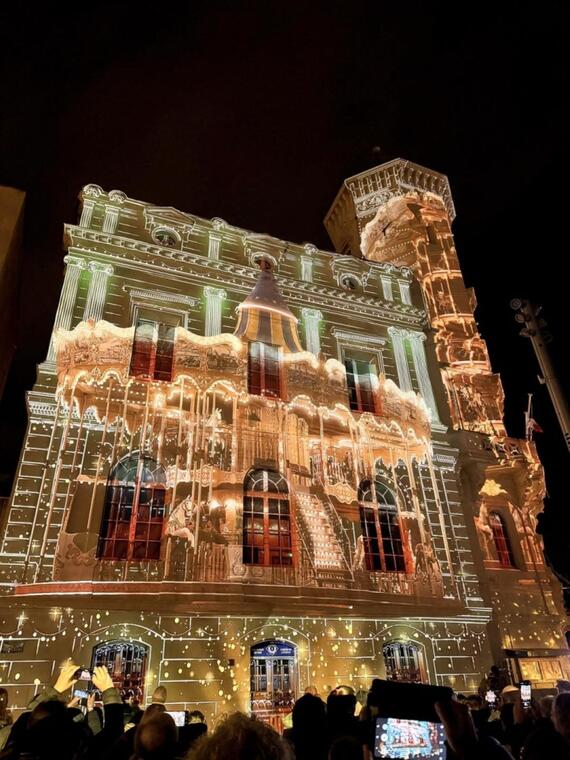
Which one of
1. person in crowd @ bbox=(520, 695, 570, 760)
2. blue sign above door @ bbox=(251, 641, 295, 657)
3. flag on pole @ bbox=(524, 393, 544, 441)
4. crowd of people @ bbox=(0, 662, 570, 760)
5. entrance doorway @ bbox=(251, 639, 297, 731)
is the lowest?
person in crowd @ bbox=(520, 695, 570, 760)

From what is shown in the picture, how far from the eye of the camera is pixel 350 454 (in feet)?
56.0

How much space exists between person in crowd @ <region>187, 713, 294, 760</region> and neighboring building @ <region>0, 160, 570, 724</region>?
11.0 m

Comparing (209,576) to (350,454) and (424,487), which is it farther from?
Answer: (424,487)

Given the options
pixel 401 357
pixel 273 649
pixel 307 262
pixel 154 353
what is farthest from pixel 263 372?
pixel 273 649

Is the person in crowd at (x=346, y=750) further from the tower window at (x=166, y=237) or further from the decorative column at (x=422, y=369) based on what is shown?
the tower window at (x=166, y=237)

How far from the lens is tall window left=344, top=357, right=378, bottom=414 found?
63.6ft

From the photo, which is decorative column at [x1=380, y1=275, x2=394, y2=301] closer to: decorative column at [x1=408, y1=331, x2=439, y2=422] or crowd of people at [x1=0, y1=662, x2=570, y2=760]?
decorative column at [x1=408, y1=331, x2=439, y2=422]

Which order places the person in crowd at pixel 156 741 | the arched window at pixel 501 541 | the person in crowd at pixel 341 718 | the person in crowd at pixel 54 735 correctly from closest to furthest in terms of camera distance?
1. the person in crowd at pixel 156 741
2. the person in crowd at pixel 54 735
3. the person in crowd at pixel 341 718
4. the arched window at pixel 501 541

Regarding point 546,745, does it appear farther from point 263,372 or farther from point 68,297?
point 68,297

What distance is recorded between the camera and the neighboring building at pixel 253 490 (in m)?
12.9

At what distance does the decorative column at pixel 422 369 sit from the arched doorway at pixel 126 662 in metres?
12.3

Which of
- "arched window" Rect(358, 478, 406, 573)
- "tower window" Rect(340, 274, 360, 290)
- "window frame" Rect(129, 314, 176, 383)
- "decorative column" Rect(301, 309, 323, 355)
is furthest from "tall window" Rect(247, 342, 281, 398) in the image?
"tower window" Rect(340, 274, 360, 290)

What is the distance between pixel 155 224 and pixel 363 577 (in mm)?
14382

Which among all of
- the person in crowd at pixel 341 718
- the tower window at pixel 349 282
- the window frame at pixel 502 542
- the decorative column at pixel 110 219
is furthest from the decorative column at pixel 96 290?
the window frame at pixel 502 542
